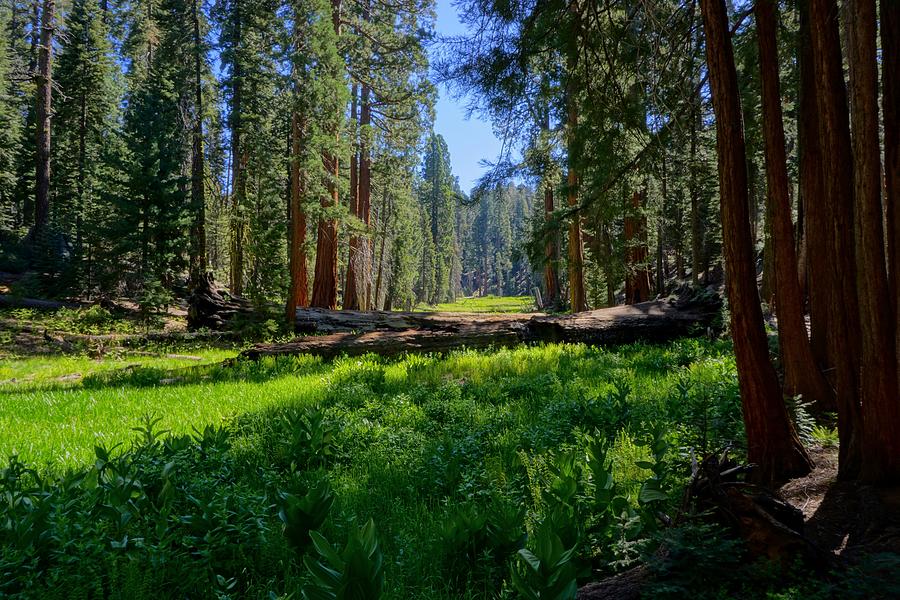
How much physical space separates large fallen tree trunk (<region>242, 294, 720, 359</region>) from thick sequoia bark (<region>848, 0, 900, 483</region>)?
873cm

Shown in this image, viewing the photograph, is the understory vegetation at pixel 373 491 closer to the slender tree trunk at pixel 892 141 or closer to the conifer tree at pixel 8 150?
the slender tree trunk at pixel 892 141

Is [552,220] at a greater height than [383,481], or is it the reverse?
[552,220]

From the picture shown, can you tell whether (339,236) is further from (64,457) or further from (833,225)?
(833,225)

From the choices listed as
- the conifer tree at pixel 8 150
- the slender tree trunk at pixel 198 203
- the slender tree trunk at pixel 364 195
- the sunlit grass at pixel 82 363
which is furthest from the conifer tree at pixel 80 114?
the sunlit grass at pixel 82 363

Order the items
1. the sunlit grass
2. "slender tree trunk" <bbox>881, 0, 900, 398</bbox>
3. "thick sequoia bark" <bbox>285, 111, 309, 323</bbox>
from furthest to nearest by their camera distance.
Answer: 1. "thick sequoia bark" <bbox>285, 111, 309, 323</bbox>
2. the sunlit grass
3. "slender tree trunk" <bbox>881, 0, 900, 398</bbox>

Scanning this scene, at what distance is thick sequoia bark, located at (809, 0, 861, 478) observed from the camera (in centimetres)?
337

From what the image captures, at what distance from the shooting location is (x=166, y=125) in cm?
1995

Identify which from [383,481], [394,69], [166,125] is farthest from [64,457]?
[166,125]

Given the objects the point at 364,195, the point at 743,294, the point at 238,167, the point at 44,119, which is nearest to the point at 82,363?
the point at 364,195

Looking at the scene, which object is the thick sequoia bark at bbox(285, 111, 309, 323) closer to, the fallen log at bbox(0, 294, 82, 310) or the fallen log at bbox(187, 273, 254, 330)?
the fallen log at bbox(187, 273, 254, 330)

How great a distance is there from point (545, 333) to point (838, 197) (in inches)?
354

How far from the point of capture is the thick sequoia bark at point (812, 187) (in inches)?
186

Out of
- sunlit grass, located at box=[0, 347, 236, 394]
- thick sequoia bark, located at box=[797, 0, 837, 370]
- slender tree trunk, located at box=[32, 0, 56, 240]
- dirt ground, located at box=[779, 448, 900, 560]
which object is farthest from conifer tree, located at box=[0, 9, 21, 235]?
dirt ground, located at box=[779, 448, 900, 560]

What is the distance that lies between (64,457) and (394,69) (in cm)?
1837
